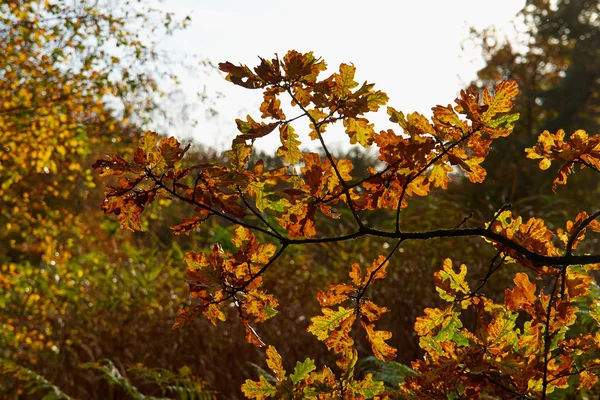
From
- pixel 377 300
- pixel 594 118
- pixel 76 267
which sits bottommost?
pixel 377 300

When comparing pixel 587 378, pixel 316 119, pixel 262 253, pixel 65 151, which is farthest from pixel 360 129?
pixel 65 151

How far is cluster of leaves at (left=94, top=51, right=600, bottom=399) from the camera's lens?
4.41 ft

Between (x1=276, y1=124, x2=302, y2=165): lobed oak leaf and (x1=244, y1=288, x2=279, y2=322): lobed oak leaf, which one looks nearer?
(x1=276, y1=124, x2=302, y2=165): lobed oak leaf

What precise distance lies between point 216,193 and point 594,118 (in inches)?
687

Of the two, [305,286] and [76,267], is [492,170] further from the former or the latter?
[76,267]

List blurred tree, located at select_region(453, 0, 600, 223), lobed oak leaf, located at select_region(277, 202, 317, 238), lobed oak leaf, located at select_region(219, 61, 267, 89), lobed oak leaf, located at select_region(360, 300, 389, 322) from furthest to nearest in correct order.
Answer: blurred tree, located at select_region(453, 0, 600, 223) → lobed oak leaf, located at select_region(360, 300, 389, 322) → lobed oak leaf, located at select_region(277, 202, 317, 238) → lobed oak leaf, located at select_region(219, 61, 267, 89)

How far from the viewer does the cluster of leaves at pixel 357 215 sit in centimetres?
134

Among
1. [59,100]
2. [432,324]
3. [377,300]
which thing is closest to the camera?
[432,324]

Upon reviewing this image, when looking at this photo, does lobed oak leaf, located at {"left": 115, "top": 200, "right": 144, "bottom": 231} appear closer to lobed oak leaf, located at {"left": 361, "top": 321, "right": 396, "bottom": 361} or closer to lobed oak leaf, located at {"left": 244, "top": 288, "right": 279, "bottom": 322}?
lobed oak leaf, located at {"left": 244, "top": 288, "right": 279, "bottom": 322}

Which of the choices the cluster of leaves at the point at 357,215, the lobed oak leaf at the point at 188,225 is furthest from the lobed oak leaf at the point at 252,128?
the lobed oak leaf at the point at 188,225

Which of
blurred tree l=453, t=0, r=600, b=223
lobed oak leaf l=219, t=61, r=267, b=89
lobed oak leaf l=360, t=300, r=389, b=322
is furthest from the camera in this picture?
blurred tree l=453, t=0, r=600, b=223

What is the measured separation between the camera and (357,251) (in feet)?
20.3

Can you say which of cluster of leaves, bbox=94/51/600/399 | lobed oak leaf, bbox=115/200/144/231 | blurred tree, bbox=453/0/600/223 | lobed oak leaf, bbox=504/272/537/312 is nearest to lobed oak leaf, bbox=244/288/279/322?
cluster of leaves, bbox=94/51/600/399

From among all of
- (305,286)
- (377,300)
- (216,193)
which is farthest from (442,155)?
(305,286)
